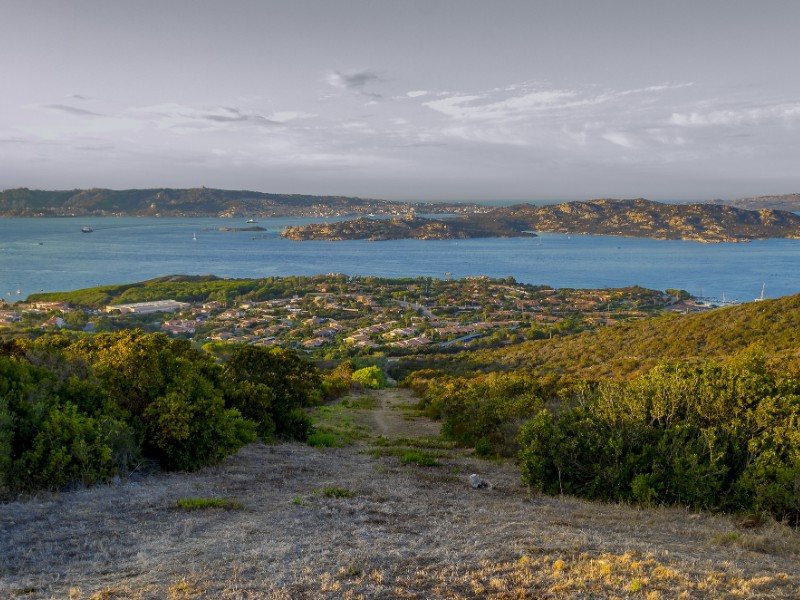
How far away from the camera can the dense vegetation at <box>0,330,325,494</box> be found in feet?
26.3

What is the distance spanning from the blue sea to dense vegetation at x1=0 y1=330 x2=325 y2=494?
3324 inches

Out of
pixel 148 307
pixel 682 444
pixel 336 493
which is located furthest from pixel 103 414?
pixel 148 307

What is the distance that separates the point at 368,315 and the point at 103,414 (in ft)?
201

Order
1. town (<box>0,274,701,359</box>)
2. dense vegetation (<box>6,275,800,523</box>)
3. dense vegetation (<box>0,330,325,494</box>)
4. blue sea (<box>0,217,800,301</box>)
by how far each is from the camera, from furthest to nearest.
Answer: blue sea (<box>0,217,800,301</box>) → town (<box>0,274,701,359</box>) → dense vegetation (<box>6,275,800,523</box>) → dense vegetation (<box>0,330,325,494</box>)

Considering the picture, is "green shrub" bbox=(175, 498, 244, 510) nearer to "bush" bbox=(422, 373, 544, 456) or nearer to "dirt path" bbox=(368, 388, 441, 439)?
"bush" bbox=(422, 373, 544, 456)

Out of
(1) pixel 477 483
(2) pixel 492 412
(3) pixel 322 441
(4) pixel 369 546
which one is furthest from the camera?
(2) pixel 492 412

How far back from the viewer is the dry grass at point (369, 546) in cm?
484

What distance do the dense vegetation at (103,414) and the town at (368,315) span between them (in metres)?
27.5

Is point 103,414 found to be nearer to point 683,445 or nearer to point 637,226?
point 683,445

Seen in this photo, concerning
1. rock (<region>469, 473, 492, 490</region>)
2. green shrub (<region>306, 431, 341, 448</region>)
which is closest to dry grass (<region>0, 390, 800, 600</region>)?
rock (<region>469, 473, 492, 490</region>)

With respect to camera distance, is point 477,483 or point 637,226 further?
point 637,226

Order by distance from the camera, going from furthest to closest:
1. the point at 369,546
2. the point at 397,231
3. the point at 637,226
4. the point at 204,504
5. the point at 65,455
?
the point at 637,226, the point at 397,231, the point at 65,455, the point at 204,504, the point at 369,546

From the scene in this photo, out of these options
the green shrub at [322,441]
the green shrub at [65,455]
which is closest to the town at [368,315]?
the green shrub at [322,441]

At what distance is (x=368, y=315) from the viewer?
231ft
